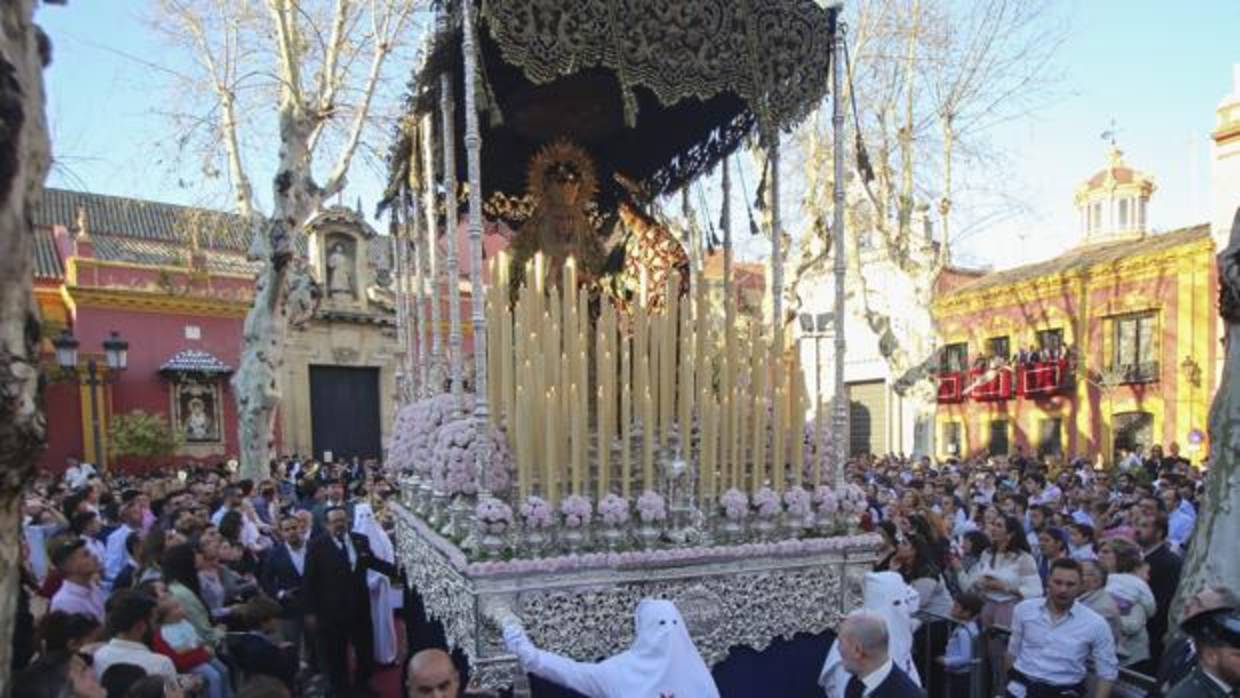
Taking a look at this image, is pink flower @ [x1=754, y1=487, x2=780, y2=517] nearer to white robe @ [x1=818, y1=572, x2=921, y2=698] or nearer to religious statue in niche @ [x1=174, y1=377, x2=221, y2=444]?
white robe @ [x1=818, y1=572, x2=921, y2=698]

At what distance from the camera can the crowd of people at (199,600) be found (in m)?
3.40

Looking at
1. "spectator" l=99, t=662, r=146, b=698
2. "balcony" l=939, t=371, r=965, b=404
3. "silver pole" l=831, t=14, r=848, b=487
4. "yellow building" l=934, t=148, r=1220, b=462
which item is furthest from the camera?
"balcony" l=939, t=371, r=965, b=404

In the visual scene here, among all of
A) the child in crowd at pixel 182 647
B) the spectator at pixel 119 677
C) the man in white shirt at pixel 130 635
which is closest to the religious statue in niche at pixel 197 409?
the child in crowd at pixel 182 647

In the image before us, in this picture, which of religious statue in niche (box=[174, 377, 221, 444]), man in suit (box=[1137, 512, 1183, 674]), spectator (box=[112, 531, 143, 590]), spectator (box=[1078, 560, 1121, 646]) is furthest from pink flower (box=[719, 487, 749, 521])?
religious statue in niche (box=[174, 377, 221, 444])

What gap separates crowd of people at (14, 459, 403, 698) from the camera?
11.2ft

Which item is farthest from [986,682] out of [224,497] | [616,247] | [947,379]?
[947,379]

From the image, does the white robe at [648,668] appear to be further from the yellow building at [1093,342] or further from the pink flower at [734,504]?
the yellow building at [1093,342]

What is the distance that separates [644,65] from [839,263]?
185cm

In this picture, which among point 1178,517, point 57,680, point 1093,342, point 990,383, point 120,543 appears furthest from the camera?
point 990,383

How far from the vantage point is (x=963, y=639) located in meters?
4.80

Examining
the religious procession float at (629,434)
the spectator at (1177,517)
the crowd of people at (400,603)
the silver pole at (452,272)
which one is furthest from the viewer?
the spectator at (1177,517)

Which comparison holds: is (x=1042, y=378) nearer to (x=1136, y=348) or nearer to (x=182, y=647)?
(x=1136, y=348)

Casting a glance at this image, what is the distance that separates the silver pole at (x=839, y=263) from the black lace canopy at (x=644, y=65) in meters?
0.12

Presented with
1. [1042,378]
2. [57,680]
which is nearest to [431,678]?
[57,680]
